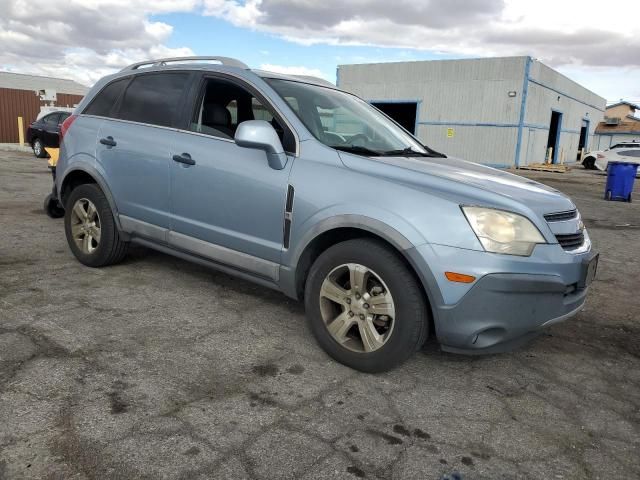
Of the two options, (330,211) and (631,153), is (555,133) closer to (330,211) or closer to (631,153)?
(631,153)

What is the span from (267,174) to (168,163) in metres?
0.97

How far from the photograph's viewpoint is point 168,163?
384 centimetres

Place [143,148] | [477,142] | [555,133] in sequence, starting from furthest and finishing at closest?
[555,133] → [477,142] → [143,148]

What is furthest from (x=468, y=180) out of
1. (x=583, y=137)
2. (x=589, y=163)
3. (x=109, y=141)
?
(x=583, y=137)

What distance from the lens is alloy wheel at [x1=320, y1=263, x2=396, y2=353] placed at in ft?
9.43

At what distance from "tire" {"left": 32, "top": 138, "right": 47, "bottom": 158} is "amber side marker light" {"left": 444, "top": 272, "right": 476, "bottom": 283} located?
1793 cm

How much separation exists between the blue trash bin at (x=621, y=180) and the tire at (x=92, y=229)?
12802 millimetres

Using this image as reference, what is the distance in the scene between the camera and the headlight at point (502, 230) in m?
2.64

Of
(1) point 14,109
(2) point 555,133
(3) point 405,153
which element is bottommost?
(3) point 405,153

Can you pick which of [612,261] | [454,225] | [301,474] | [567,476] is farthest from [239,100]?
[612,261]

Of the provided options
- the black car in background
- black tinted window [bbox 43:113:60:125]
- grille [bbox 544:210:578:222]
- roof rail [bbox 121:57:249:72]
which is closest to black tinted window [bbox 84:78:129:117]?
roof rail [bbox 121:57:249:72]

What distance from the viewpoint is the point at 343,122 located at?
368 centimetres

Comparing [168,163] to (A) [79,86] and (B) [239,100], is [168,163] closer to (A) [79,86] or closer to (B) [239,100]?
(B) [239,100]

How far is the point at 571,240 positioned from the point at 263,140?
1.89 m
